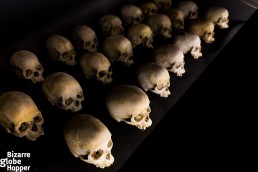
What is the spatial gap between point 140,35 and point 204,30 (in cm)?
36

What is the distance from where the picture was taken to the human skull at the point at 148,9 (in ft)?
5.38

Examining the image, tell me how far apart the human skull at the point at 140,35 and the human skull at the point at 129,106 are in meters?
0.36

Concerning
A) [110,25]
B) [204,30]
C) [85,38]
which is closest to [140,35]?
[110,25]

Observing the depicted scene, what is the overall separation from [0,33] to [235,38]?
3.78 feet

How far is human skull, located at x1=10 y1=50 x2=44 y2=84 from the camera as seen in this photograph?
1.12m

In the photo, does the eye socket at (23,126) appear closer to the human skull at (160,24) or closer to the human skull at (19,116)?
the human skull at (19,116)

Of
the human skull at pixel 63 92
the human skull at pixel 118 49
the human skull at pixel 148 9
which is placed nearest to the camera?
the human skull at pixel 63 92

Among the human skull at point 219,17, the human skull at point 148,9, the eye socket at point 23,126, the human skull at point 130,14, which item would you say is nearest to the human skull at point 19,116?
the eye socket at point 23,126

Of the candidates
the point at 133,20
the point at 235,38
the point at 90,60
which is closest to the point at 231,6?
the point at 235,38

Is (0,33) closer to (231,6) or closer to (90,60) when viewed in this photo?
(90,60)

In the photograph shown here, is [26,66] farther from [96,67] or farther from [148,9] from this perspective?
[148,9]

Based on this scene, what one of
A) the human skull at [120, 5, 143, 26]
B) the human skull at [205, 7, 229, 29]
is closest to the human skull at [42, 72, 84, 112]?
the human skull at [120, 5, 143, 26]

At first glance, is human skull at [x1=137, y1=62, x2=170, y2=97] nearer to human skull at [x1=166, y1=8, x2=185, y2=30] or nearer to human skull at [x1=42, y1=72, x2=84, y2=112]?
human skull at [x1=42, y1=72, x2=84, y2=112]

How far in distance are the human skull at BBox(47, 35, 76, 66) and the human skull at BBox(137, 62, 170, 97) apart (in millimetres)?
270
